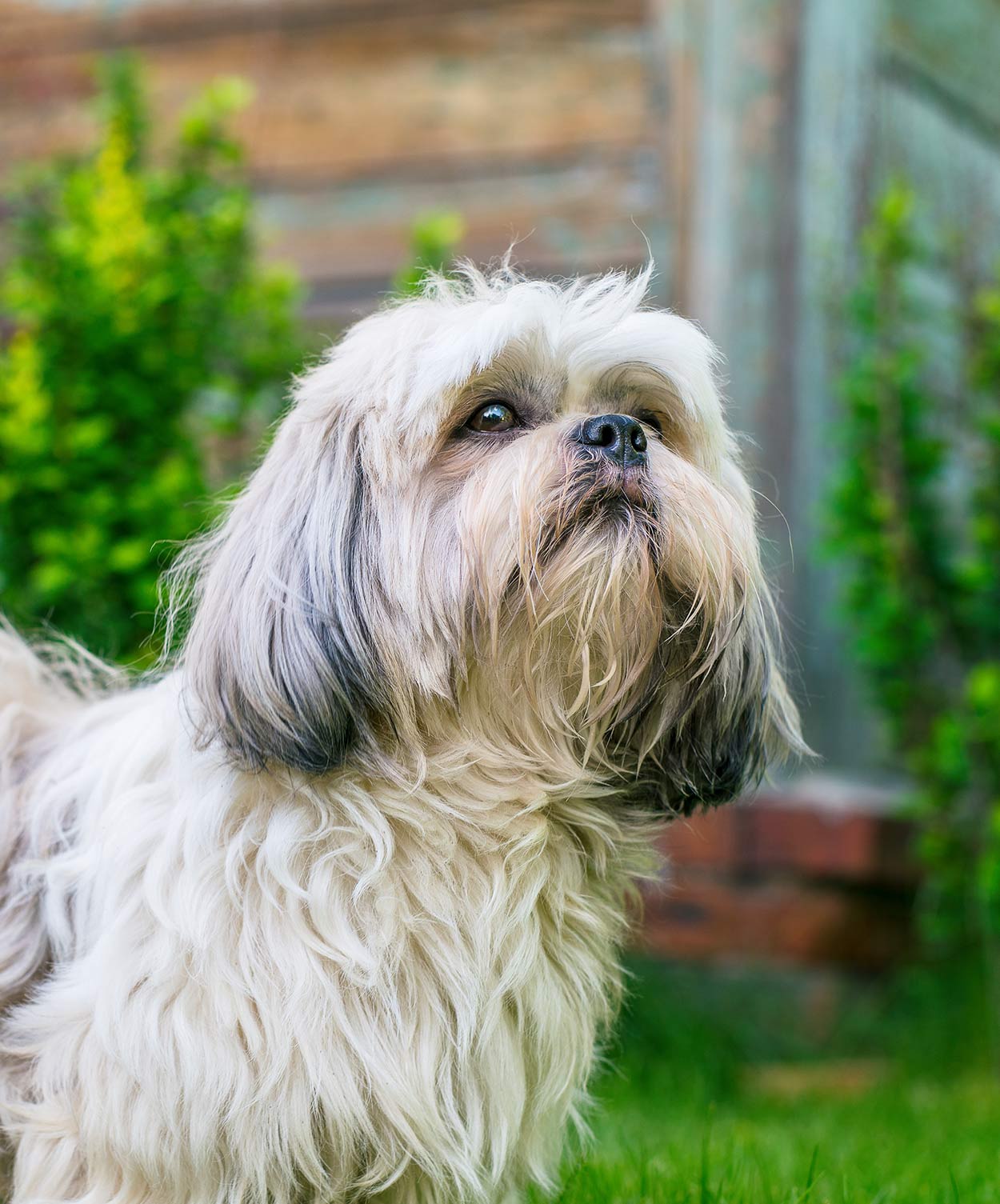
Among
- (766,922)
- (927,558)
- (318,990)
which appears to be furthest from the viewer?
(766,922)

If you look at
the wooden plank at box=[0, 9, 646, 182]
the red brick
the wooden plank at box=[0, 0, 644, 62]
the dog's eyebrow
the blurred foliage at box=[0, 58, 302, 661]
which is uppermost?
the wooden plank at box=[0, 0, 644, 62]

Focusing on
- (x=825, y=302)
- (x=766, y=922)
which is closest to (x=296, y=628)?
(x=766, y=922)

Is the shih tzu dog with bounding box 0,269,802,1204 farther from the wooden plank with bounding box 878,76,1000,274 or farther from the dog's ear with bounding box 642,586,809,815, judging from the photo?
the wooden plank with bounding box 878,76,1000,274

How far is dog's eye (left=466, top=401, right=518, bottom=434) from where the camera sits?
2.25m

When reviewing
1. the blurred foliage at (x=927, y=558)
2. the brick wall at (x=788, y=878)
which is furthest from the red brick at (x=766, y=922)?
the blurred foliage at (x=927, y=558)

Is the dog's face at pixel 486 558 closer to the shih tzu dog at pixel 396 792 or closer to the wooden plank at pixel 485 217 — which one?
the shih tzu dog at pixel 396 792

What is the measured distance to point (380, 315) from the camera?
2.43 meters

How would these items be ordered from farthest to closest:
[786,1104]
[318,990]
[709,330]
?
[709,330] → [786,1104] → [318,990]

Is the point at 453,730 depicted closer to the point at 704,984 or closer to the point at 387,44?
the point at 704,984

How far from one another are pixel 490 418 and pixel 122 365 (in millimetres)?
1824

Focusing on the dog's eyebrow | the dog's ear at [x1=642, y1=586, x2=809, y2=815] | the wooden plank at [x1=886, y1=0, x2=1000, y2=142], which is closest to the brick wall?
the dog's ear at [x1=642, y1=586, x2=809, y2=815]

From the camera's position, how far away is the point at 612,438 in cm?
217

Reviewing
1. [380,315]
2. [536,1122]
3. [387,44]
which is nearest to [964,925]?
[536,1122]

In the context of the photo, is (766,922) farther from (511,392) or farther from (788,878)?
(511,392)
